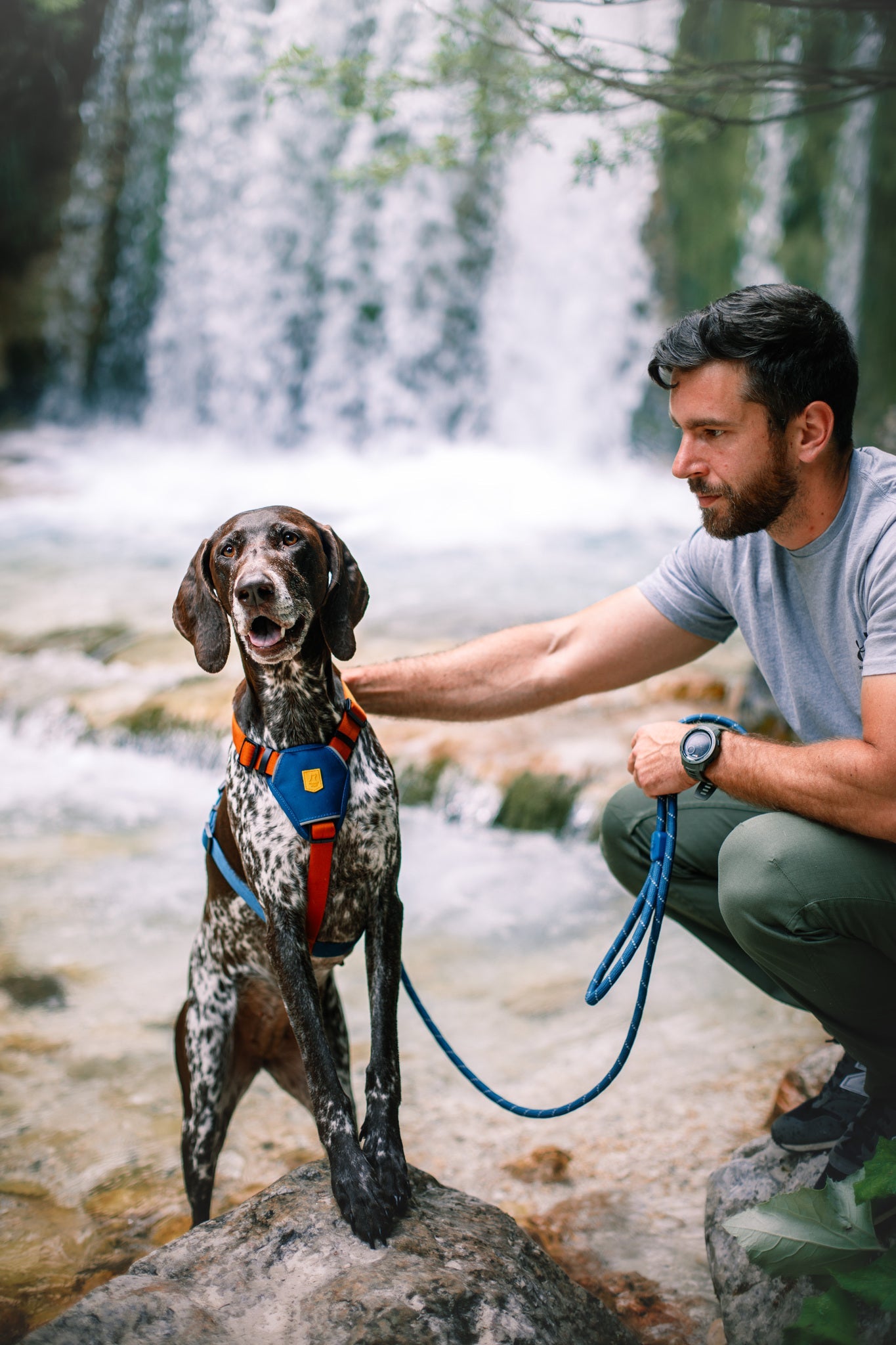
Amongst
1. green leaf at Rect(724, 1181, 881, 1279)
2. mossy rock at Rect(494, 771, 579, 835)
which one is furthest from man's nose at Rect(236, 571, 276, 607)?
mossy rock at Rect(494, 771, 579, 835)

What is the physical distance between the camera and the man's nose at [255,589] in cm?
191

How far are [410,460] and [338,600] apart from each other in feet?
33.8

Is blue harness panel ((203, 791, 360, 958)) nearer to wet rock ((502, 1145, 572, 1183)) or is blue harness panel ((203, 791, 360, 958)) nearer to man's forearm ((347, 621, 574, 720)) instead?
man's forearm ((347, 621, 574, 720))

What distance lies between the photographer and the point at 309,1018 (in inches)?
76.5

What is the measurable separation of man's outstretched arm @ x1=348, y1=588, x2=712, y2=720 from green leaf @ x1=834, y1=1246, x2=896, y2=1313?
1420mm

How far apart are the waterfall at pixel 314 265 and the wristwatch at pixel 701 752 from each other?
10.2m

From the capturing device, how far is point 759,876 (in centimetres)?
203

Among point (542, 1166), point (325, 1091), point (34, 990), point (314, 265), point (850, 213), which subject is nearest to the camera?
point (325, 1091)

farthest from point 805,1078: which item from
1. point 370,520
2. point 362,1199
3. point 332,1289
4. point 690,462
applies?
point 370,520

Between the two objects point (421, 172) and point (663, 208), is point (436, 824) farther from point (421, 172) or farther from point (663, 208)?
point (421, 172)

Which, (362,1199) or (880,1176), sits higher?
(880,1176)

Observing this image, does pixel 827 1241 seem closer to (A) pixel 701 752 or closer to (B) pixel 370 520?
(A) pixel 701 752

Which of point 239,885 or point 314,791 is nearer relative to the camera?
point 314,791

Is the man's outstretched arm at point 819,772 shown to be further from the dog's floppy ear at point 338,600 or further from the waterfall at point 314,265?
the waterfall at point 314,265
